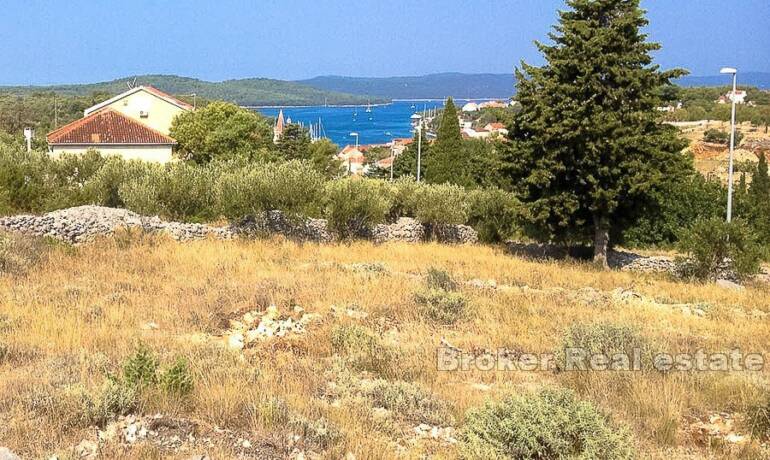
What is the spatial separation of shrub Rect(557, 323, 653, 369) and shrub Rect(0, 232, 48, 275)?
998 centimetres

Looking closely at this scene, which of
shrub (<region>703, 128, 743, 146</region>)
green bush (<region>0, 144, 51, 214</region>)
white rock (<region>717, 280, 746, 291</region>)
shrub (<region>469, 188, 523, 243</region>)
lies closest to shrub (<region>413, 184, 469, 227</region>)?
shrub (<region>469, 188, 523, 243</region>)

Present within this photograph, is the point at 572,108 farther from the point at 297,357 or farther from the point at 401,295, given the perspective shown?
the point at 297,357

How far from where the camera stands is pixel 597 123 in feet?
52.5

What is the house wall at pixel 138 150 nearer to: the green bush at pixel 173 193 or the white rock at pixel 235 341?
the green bush at pixel 173 193

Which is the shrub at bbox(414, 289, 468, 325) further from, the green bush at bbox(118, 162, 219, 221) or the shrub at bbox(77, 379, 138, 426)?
the green bush at bbox(118, 162, 219, 221)

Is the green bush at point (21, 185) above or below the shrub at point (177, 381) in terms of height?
A: above

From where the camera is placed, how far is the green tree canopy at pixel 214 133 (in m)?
44.1

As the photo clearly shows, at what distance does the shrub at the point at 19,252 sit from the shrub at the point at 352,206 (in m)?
7.93

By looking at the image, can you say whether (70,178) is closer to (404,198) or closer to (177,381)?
(404,198)

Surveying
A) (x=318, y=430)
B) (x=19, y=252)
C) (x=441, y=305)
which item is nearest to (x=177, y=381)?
(x=318, y=430)

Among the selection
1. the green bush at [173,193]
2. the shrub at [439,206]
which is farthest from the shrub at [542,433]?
the shrub at [439,206]

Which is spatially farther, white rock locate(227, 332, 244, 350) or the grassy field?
white rock locate(227, 332, 244, 350)

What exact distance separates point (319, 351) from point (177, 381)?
2.38 metres

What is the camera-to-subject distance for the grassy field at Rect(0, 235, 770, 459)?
4855 mm
